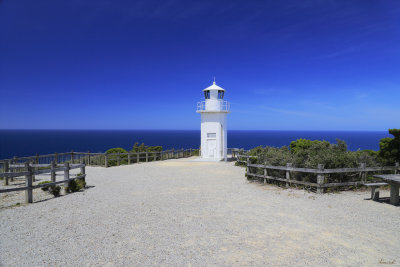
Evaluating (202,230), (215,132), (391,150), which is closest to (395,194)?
(391,150)

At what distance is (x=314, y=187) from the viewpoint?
30.9ft

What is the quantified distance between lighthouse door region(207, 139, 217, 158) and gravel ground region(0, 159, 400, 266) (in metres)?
12.6

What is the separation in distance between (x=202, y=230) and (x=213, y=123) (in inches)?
642

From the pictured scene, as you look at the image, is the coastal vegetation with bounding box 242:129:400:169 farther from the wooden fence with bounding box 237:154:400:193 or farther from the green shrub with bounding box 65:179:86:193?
the green shrub with bounding box 65:179:86:193

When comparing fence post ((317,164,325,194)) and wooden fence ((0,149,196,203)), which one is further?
fence post ((317,164,325,194))

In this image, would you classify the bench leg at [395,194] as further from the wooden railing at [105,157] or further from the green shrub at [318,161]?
the wooden railing at [105,157]

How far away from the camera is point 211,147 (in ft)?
71.8

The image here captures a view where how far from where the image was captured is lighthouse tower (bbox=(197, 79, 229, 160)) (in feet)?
70.9

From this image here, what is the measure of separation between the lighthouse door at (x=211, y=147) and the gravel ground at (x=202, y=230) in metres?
12.6

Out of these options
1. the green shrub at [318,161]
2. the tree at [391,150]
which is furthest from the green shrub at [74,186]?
the tree at [391,150]

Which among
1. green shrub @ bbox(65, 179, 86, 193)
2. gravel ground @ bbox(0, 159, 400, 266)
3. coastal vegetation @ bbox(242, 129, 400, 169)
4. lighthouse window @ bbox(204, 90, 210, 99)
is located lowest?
gravel ground @ bbox(0, 159, 400, 266)

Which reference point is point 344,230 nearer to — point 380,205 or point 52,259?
point 380,205

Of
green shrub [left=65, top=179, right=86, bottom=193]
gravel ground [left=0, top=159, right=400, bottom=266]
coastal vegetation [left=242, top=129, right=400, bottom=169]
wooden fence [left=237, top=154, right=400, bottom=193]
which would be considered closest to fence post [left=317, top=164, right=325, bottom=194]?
wooden fence [left=237, top=154, right=400, bottom=193]

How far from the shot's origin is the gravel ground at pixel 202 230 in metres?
4.39
